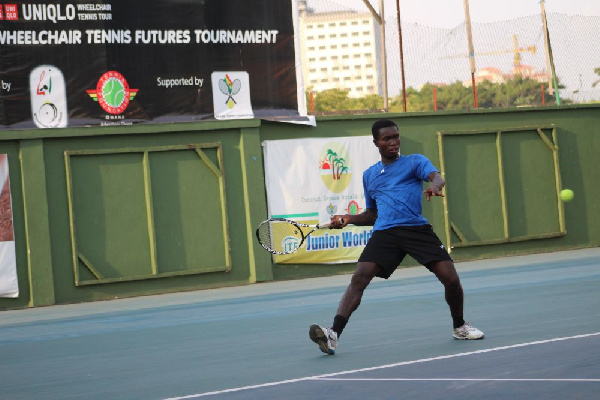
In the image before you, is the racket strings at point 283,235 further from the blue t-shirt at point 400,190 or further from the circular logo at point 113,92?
the blue t-shirt at point 400,190

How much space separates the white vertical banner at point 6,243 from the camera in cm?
1688

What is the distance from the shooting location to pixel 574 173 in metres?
21.1

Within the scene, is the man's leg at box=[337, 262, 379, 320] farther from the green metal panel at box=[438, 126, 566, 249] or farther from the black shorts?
the green metal panel at box=[438, 126, 566, 249]

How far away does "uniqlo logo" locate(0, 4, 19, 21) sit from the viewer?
17.3 m

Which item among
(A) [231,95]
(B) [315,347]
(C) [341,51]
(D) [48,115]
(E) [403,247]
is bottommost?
(B) [315,347]

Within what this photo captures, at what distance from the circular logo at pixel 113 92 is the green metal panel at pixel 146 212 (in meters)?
0.76

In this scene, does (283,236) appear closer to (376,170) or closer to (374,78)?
(374,78)

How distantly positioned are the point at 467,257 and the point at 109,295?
6716 millimetres

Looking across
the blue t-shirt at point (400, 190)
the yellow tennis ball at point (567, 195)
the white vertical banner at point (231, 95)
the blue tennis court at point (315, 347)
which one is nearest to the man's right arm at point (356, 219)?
the blue t-shirt at point (400, 190)

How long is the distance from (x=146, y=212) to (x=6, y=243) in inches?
89.4

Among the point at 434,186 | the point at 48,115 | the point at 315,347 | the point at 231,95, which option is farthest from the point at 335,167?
the point at 434,186

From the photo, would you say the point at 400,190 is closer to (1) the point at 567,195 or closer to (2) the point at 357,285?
(2) the point at 357,285

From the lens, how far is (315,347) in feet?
29.4

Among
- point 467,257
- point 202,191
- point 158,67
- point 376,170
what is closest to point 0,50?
point 158,67
